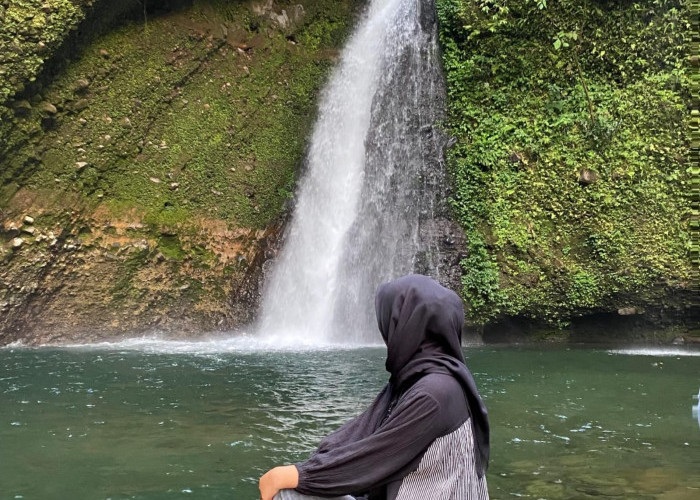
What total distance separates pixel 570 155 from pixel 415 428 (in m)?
9.87

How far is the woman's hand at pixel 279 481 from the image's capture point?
1783 millimetres

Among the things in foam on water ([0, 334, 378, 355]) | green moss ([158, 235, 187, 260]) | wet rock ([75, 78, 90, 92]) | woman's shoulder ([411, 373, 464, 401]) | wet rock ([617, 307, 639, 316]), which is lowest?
foam on water ([0, 334, 378, 355])

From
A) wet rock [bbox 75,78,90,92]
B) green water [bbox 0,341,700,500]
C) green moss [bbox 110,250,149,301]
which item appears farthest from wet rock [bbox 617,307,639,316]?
wet rock [bbox 75,78,90,92]

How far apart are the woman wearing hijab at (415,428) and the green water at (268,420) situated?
79.2 inches

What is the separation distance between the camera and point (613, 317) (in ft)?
35.3

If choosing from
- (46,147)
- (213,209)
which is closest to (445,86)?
(213,209)

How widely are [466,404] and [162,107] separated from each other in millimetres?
10752

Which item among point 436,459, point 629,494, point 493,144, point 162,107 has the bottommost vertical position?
point 629,494

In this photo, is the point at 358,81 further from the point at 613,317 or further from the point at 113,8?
the point at 613,317

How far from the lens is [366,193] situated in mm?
11844

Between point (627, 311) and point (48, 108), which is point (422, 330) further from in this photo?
point (48, 108)

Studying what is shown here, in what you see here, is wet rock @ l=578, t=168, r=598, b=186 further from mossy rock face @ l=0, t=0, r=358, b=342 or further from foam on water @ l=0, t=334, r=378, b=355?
mossy rock face @ l=0, t=0, r=358, b=342

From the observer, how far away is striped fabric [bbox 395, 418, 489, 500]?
5.93ft

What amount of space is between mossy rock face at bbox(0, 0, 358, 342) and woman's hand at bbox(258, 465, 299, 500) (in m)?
9.47
